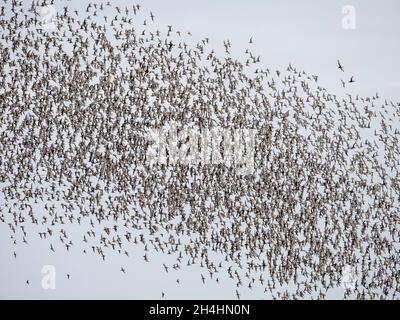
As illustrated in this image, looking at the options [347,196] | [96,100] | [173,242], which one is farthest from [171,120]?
[347,196]

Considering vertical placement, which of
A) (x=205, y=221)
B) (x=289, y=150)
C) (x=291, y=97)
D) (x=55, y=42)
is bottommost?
(x=205, y=221)

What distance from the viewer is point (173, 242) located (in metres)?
37.9

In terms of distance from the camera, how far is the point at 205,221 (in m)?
39.4

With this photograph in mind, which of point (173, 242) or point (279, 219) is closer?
point (173, 242)

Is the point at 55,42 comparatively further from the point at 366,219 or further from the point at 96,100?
the point at 366,219

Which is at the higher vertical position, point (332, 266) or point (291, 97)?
point (291, 97)

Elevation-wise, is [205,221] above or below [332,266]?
above

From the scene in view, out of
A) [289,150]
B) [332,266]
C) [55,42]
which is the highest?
[55,42]

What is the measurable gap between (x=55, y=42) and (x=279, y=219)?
1408 centimetres

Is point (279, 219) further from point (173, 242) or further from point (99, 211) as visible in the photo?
point (99, 211)

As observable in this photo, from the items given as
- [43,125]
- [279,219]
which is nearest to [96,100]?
[43,125]

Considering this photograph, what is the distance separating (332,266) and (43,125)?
15.8 metres

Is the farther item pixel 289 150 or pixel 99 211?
pixel 289 150

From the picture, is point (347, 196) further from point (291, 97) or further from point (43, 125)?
point (43, 125)
